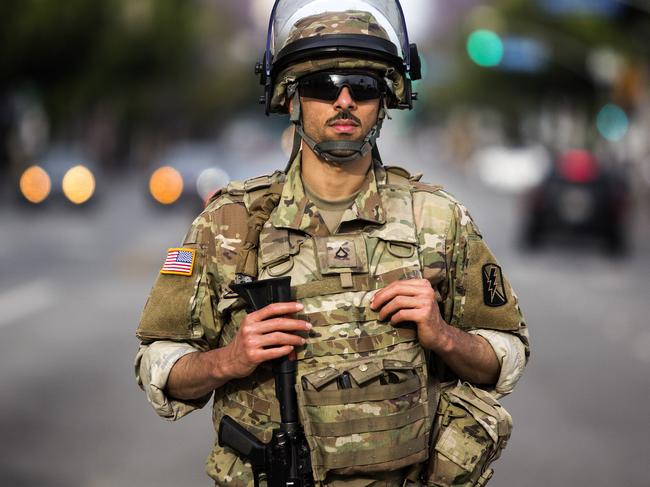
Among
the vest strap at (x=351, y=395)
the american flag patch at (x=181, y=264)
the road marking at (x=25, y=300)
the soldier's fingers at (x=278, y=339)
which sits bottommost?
the road marking at (x=25, y=300)

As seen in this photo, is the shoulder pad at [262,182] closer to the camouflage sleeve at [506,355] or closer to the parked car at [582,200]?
the camouflage sleeve at [506,355]

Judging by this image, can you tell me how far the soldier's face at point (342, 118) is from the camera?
2732mm

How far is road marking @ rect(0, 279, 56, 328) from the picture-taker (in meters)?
12.1

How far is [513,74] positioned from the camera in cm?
6706

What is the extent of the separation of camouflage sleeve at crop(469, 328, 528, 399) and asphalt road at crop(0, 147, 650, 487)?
3.39 m

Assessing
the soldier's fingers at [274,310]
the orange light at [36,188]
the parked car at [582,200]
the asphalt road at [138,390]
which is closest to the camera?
the soldier's fingers at [274,310]

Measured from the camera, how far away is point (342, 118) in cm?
274

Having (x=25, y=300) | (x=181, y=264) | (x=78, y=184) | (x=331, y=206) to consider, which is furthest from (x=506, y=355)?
(x=78, y=184)

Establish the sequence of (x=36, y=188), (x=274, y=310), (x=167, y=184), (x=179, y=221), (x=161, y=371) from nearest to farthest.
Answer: (x=274, y=310), (x=161, y=371), (x=179, y=221), (x=167, y=184), (x=36, y=188)

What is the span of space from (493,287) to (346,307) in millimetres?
387

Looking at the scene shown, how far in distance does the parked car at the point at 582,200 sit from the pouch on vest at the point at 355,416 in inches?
662

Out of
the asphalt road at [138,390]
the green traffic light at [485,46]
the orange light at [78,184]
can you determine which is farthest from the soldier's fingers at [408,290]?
the green traffic light at [485,46]

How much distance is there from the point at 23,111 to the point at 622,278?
137ft

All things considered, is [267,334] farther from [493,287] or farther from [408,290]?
[493,287]
